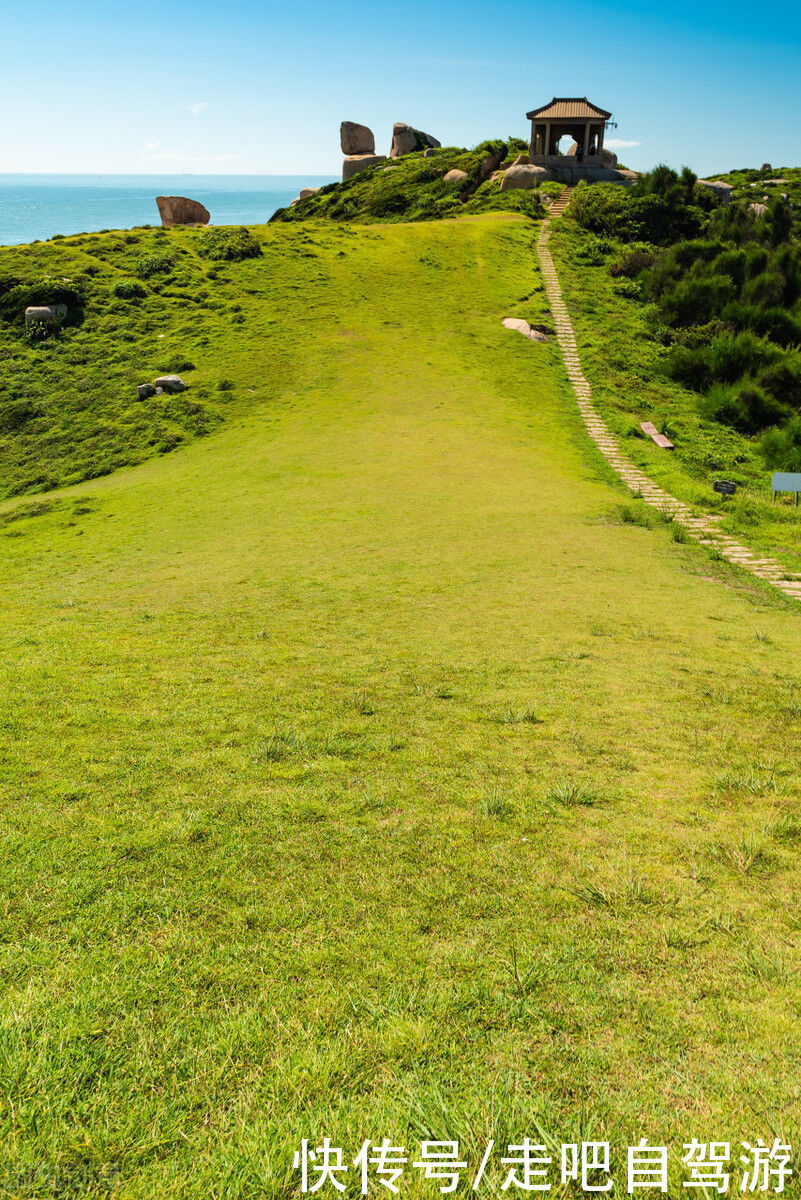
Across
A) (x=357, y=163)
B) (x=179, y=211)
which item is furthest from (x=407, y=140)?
(x=179, y=211)

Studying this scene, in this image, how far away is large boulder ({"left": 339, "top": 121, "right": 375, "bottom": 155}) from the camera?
3597 inches

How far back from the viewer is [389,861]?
5.05 metres

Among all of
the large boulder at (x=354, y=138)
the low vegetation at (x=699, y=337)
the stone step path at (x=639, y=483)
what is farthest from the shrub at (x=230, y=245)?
the large boulder at (x=354, y=138)

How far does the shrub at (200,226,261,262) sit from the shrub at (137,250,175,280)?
2786 mm

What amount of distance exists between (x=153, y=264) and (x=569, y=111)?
4438 centimetres

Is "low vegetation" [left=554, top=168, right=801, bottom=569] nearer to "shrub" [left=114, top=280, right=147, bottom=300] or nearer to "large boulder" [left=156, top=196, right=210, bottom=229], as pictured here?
"shrub" [left=114, top=280, right=147, bottom=300]

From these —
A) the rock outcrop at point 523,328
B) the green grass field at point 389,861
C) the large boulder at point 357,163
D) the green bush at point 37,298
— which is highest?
the large boulder at point 357,163

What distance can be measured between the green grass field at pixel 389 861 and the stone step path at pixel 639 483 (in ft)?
4.04

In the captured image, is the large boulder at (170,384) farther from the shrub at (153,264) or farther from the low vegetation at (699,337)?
the low vegetation at (699,337)

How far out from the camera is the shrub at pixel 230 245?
40.7 metres

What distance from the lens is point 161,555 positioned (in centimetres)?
1580

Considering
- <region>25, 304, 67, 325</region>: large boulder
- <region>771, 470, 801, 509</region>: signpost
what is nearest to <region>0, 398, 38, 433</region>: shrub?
<region>25, 304, 67, 325</region>: large boulder

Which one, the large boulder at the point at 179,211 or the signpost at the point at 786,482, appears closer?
the signpost at the point at 786,482

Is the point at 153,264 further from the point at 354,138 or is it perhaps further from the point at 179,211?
the point at 354,138
